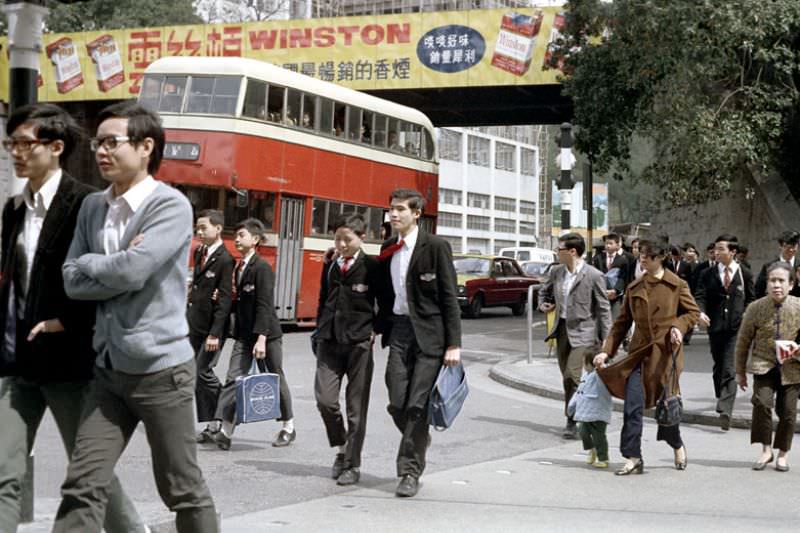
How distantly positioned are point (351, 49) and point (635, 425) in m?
23.4

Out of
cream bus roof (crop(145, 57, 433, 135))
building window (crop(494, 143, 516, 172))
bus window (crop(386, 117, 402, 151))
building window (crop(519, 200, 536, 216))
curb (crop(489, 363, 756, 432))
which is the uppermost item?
building window (crop(494, 143, 516, 172))

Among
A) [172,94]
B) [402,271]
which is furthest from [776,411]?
[172,94]

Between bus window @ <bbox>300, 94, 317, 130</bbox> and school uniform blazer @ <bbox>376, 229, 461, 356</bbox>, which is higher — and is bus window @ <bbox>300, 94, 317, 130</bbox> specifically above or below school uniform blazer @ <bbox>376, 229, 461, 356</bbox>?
above

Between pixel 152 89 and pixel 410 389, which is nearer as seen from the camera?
pixel 410 389

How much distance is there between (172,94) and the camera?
20.1 meters

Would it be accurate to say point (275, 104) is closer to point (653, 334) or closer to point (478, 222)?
point (653, 334)

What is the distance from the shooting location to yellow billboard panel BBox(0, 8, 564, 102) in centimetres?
2898

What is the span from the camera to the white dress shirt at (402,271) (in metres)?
7.48

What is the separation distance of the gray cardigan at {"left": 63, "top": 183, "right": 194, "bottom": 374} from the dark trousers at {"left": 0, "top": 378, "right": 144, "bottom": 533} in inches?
11.3

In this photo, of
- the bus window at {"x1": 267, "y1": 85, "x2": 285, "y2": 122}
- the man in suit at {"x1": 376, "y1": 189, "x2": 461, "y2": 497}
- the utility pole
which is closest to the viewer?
the man in suit at {"x1": 376, "y1": 189, "x2": 461, "y2": 497}

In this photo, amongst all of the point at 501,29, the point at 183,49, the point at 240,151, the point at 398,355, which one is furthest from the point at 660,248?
the point at 183,49

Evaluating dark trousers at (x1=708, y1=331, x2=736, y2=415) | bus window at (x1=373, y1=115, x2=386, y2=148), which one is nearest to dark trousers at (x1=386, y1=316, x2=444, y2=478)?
dark trousers at (x1=708, y1=331, x2=736, y2=415)

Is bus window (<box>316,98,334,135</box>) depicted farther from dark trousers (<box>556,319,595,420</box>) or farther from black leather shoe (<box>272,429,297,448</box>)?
black leather shoe (<box>272,429,297,448</box>)

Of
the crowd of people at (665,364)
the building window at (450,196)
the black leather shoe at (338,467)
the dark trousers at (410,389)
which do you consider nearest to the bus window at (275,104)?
the crowd of people at (665,364)
